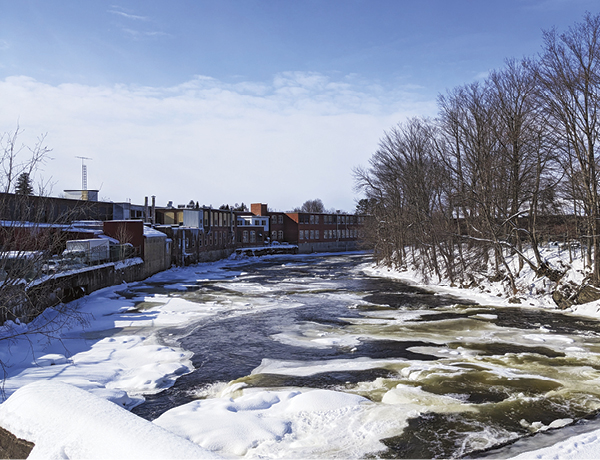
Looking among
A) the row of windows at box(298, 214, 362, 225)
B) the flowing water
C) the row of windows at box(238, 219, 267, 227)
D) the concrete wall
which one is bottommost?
the flowing water

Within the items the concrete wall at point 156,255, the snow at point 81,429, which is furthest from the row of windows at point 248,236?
the snow at point 81,429

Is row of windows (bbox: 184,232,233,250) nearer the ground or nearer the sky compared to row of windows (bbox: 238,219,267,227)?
nearer the ground

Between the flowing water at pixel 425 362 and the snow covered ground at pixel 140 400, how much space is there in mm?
715

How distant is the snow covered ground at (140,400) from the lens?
2.96 metres

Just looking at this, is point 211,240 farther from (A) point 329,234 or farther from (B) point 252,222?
(A) point 329,234

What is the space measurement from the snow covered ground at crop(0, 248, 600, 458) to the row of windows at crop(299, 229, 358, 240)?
2375 inches

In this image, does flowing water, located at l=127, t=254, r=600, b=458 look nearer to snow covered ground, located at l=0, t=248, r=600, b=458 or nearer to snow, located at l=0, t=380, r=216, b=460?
snow covered ground, located at l=0, t=248, r=600, b=458

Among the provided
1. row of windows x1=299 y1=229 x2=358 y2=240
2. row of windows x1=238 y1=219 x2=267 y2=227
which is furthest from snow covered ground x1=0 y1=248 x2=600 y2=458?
row of windows x1=299 y1=229 x2=358 y2=240

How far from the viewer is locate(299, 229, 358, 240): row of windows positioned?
83438 millimetres

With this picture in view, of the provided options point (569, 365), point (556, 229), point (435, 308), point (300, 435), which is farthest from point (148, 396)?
point (556, 229)

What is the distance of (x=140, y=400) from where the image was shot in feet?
34.5

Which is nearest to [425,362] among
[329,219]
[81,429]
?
[81,429]

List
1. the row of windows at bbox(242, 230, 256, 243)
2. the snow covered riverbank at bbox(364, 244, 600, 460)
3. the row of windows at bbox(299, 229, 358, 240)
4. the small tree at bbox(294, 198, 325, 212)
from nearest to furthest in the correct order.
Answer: the snow covered riverbank at bbox(364, 244, 600, 460) < the row of windows at bbox(242, 230, 256, 243) < the row of windows at bbox(299, 229, 358, 240) < the small tree at bbox(294, 198, 325, 212)

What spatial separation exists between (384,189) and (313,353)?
37.4 meters
